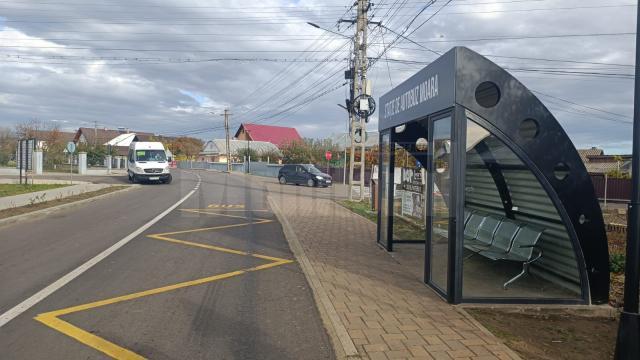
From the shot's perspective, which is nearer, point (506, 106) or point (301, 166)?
point (506, 106)

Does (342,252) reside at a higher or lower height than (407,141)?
lower

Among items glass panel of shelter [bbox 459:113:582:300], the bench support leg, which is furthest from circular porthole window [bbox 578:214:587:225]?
the bench support leg

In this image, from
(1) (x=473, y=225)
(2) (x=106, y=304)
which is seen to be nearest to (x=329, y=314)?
(2) (x=106, y=304)

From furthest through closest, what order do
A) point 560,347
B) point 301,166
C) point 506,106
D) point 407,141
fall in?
point 301,166, point 407,141, point 506,106, point 560,347

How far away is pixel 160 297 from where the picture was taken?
606 centimetres

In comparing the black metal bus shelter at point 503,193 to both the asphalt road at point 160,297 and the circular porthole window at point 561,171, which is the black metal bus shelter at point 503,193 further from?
the asphalt road at point 160,297

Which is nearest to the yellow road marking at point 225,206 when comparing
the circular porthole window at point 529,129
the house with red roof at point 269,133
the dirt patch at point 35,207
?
the dirt patch at point 35,207

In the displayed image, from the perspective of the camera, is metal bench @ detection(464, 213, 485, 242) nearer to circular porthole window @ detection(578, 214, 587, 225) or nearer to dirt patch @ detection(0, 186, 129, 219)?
circular porthole window @ detection(578, 214, 587, 225)

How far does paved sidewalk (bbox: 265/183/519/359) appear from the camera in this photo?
4391 millimetres

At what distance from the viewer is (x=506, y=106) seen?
562 cm

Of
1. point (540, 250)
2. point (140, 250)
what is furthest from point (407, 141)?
point (140, 250)

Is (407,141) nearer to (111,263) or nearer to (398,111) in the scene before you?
(398,111)

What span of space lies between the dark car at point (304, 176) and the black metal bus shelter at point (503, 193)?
2750cm

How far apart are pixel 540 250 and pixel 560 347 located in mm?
2342
